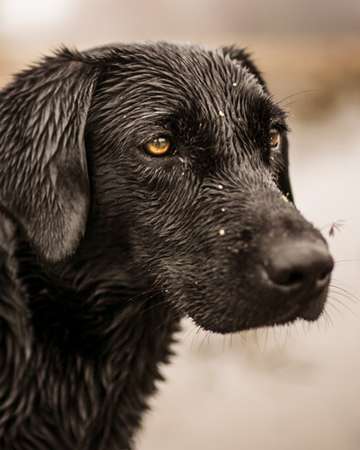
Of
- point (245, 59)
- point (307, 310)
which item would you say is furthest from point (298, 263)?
point (245, 59)

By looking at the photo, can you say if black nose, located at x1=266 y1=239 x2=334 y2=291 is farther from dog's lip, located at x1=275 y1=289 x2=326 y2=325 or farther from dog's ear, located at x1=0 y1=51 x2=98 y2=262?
dog's ear, located at x1=0 y1=51 x2=98 y2=262

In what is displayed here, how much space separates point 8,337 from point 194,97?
3.86ft

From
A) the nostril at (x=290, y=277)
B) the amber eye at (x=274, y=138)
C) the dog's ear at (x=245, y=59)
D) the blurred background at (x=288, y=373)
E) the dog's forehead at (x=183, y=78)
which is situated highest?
the dog's ear at (x=245, y=59)

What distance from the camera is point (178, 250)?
2760 mm

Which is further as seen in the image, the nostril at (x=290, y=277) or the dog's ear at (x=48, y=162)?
the dog's ear at (x=48, y=162)

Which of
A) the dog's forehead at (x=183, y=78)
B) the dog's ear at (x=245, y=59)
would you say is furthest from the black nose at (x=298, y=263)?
the dog's ear at (x=245, y=59)

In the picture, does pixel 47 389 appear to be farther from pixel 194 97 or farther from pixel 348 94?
pixel 348 94

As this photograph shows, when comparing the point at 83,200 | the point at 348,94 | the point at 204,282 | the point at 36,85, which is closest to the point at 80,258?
the point at 83,200

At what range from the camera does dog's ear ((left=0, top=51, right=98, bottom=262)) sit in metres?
2.67

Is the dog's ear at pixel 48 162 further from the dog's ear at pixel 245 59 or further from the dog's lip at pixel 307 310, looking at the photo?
the dog's ear at pixel 245 59

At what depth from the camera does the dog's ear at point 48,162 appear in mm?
2668

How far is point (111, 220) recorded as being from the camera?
281cm

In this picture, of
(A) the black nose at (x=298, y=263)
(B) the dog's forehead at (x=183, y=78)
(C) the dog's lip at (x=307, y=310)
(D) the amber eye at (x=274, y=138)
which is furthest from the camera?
(D) the amber eye at (x=274, y=138)

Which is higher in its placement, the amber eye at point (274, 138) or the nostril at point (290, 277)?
the amber eye at point (274, 138)
